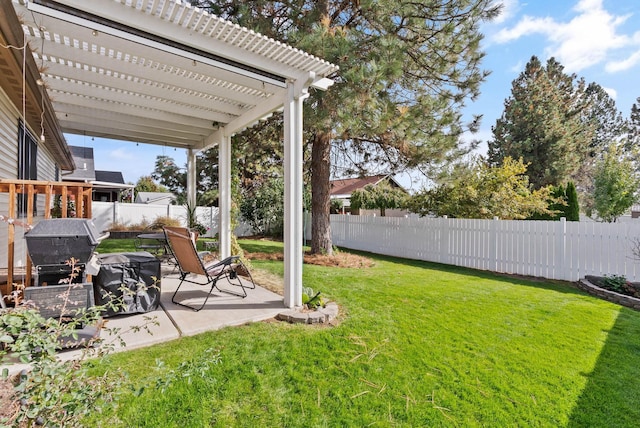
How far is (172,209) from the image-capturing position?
14.4 metres

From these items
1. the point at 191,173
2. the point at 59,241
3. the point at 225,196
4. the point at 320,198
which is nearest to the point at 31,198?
the point at 59,241

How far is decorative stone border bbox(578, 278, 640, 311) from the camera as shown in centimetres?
518

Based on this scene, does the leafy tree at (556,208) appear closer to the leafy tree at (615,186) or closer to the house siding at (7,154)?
the leafy tree at (615,186)

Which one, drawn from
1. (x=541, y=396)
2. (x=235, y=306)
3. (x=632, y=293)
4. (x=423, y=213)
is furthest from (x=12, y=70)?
(x=423, y=213)

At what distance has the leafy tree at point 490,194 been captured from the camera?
909 cm

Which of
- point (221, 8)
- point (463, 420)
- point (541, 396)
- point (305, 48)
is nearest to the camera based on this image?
point (463, 420)

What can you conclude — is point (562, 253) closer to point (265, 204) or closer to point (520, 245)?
point (520, 245)

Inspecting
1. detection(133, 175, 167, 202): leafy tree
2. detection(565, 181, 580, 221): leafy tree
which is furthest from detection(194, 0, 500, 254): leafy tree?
detection(133, 175, 167, 202): leafy tree

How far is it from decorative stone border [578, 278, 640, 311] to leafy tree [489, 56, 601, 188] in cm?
1732

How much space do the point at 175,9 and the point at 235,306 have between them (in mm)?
3322

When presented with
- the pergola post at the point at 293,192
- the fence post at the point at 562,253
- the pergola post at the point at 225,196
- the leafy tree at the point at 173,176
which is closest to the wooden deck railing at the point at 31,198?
the pergola post at the point at 293,192

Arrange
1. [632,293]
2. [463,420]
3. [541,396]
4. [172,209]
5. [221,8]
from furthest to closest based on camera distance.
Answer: [172,209]
[221,8]
[632,293]
[541,396]
[463,420]

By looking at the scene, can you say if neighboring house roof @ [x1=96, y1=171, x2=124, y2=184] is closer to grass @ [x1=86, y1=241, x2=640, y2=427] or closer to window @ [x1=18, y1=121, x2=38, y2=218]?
window @ [x1=18, y1=121, x2=38, y2=218]

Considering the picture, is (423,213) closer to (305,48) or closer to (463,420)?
(305,48)
